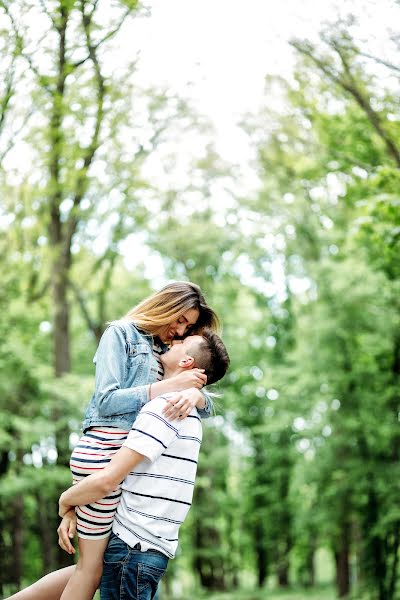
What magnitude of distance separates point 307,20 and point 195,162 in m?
11.5

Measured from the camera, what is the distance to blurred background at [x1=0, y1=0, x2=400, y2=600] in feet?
22.0

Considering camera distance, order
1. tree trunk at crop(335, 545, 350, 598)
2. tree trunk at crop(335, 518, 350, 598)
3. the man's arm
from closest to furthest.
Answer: the man's arm, tree trunk at crop(335, 518, 350, 598), tree trunk at crop(335, 545, 350, 598)

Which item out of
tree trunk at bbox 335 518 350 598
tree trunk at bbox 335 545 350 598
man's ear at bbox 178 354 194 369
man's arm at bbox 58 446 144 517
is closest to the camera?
man's arm at bbox 58 446 144 517

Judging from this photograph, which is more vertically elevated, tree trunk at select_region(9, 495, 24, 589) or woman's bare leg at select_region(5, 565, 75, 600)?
woman's bare leg at select_region(5, 565, 75, 600)

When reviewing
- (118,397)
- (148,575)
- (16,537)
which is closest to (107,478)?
(118,397)

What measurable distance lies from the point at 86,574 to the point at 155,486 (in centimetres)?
48

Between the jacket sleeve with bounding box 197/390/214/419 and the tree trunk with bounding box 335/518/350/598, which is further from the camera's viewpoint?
the tree trunk with bounding box 335/518/350/598


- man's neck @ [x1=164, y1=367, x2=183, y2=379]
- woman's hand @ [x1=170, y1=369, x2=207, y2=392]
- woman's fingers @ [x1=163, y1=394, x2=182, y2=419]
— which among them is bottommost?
man's neck @ [x1=164, y1=367, x2=183, y2=379]

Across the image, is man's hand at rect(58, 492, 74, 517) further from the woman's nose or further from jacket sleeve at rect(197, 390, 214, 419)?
the woman's nose

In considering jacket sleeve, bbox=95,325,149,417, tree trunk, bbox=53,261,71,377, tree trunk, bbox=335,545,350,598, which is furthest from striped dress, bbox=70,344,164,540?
tree trunk, bbox=335,545,350,598

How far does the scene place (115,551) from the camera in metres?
2.88

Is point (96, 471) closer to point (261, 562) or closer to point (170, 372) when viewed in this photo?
point (170, 372)

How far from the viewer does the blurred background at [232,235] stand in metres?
6.71

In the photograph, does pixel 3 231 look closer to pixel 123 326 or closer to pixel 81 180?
pixel 81 180
